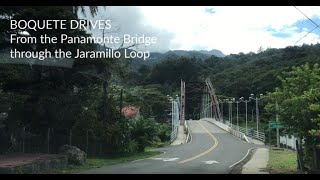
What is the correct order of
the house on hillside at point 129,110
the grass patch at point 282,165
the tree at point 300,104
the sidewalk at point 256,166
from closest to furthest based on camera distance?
the tree at point 300,104
the grass patch at point 282,165
the sidewalk at point 256,166
the house on hillside at point 129,110

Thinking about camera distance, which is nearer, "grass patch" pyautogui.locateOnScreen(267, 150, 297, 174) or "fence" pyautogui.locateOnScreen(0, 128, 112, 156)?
"grass patch" pyautogui.locateOnScreen(267, 150, 297, 174)

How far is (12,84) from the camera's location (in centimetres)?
2348

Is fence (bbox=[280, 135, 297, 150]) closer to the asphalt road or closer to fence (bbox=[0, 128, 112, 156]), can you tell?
the asphalt road

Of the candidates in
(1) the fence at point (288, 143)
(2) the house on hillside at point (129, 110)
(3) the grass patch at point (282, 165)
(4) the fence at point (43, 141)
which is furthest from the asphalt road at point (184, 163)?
(1) the fence at point (288, 143)

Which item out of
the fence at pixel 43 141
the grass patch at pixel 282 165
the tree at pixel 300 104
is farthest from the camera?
the fence at pixel 43 141

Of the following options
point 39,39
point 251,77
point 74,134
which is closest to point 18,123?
point 74,134

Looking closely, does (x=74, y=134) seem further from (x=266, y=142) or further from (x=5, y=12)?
(x=266, y=142)

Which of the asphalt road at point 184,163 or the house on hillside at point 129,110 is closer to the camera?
the asphalt road at point 184,163

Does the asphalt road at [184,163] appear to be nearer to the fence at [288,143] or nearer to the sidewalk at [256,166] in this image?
the sidewalk at [256,166]

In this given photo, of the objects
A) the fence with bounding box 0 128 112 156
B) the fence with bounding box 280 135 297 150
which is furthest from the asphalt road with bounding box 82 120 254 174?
the fence with bounding box 280 135 297 150

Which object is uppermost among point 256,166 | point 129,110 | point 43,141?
point 129,110

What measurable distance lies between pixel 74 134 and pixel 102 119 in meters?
3.14

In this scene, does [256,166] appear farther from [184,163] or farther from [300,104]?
[300,104]

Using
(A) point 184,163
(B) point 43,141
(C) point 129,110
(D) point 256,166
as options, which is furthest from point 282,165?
(C) point 129,110
